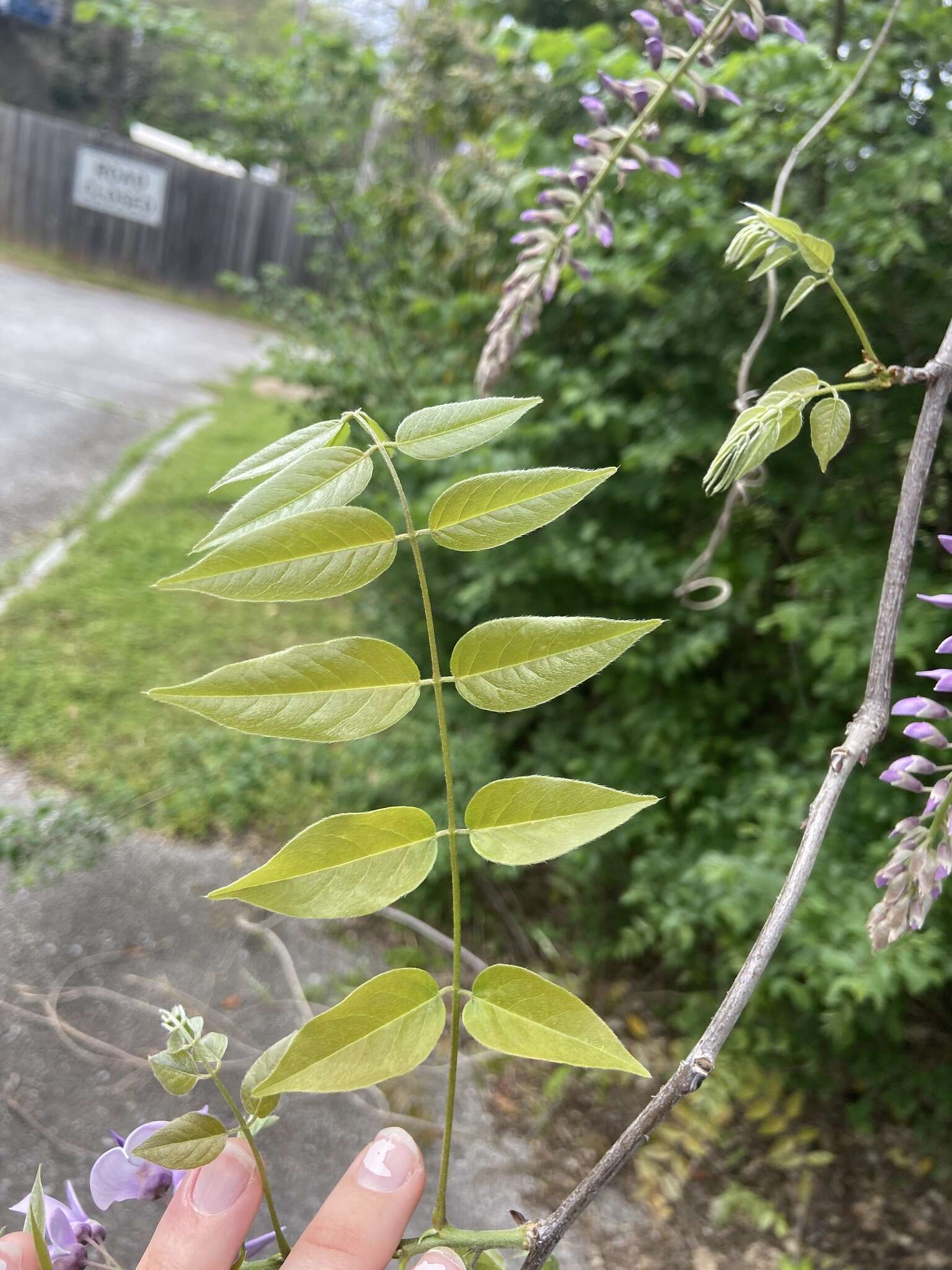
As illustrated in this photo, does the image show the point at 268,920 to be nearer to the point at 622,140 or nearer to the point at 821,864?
the point at 821,864

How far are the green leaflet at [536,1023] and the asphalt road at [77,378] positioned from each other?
3.04 meters

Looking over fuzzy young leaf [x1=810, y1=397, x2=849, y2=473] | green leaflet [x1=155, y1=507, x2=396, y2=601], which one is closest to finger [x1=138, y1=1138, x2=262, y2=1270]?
green leaflet [x1=155, y1=507, x2=396, y2=601]

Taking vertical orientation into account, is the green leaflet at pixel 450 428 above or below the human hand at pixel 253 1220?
above

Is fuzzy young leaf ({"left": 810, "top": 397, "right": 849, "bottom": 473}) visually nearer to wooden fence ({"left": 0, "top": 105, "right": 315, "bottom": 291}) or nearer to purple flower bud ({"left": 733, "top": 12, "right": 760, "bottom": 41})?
purple flower bud ({"left": 733, "top": 12, "right": 760, "bottom": 41})

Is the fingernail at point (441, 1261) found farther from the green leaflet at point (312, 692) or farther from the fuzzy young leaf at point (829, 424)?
the fuzzy young leaf at point (829, 424)

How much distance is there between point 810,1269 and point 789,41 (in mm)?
2190

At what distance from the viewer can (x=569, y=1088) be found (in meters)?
1.78

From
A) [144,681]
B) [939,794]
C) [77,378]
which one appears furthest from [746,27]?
[77,378]

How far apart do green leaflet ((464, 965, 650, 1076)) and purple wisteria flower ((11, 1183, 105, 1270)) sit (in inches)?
10.8

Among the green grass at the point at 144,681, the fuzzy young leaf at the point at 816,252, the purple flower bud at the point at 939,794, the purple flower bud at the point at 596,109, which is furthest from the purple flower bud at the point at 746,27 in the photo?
the green grass at the point at 144,681

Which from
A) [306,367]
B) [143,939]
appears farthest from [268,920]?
[306,367]

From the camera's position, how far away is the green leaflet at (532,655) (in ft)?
1.15

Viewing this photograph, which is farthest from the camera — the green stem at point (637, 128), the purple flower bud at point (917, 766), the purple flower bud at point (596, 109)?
the purple flower bud at point (596, 109)

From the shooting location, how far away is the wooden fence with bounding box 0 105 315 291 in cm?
1073
